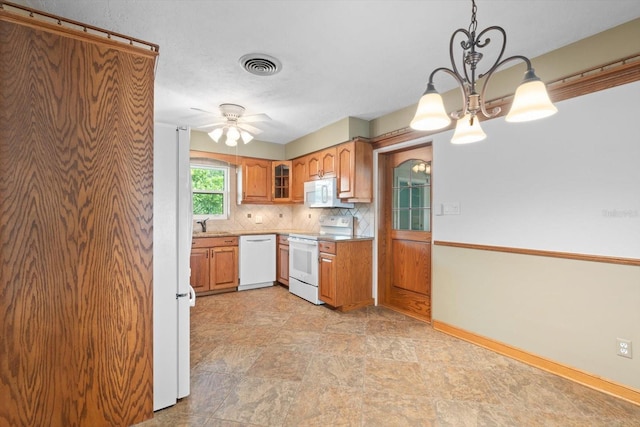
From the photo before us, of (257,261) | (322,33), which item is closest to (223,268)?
(257,261)

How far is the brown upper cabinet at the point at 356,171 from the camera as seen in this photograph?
12.1 feet

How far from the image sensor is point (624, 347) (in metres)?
1.95

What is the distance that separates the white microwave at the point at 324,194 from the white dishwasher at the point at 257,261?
3.42 feet

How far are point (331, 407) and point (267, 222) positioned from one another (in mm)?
3924

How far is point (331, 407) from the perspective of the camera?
6.02ft

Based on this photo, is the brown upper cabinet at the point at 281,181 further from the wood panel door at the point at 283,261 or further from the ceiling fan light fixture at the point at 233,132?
the ceiling fan light fixture at the point at 233,132

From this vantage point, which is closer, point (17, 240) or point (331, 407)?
point (17, 240)

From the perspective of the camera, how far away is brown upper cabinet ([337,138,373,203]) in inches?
146

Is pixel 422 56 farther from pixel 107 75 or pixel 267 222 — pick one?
pixel 267 222

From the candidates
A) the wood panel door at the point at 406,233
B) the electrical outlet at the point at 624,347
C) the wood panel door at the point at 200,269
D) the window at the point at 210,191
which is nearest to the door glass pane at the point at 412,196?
the wood panel door at the point at 406,233

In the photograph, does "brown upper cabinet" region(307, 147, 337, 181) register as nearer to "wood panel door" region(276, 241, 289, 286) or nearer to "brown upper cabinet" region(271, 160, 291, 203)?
"brown upper cabinet" region(271, 160, 291, 203)

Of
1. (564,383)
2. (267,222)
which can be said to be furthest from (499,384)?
(267,222)

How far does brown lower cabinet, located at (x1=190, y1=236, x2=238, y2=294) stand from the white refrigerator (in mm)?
2380

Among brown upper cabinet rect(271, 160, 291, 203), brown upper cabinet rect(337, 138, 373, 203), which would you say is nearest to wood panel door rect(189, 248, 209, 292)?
brown upper cabinet rect(271, 160, 291, 203)
